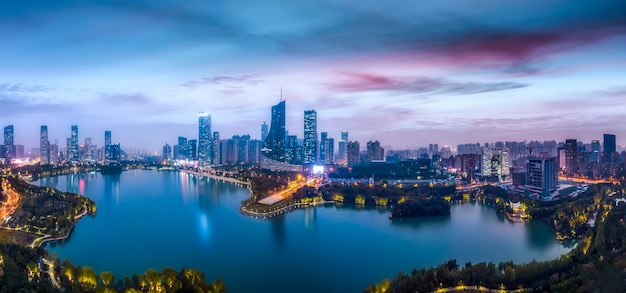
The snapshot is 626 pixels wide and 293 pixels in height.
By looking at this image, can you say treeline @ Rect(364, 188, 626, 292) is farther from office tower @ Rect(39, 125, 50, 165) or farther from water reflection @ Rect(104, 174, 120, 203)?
office tower @ Rect(39, 125, 50, 165)

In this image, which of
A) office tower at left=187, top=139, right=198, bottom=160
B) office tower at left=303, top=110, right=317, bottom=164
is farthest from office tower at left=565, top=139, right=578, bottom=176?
office tower at left=187, top=139, right=198, bottom=160

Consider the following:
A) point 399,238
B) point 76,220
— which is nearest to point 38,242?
point 76,220

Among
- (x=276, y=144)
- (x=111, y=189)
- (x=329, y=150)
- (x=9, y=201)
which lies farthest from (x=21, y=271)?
(x=329, y=150)

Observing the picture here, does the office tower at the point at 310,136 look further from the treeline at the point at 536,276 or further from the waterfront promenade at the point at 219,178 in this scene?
the treeline at the point at 536,276

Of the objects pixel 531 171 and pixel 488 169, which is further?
pixel 488 169

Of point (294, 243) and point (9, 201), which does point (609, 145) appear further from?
point (9, 201)

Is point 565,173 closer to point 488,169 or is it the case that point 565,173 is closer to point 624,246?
point 488,169

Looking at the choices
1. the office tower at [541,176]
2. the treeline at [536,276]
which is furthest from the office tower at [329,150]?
the treeline at [536,276]
